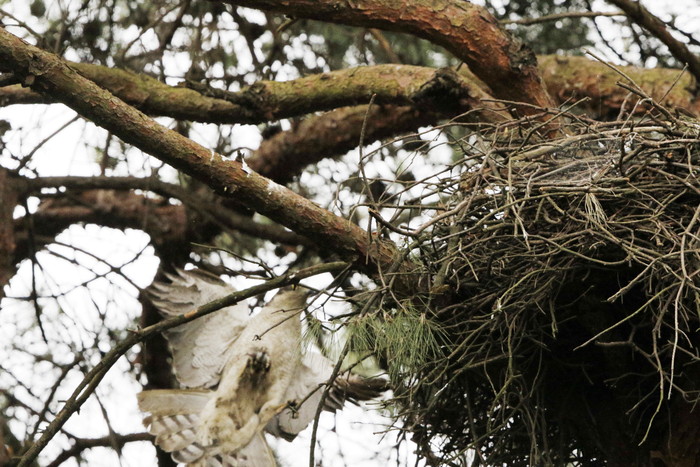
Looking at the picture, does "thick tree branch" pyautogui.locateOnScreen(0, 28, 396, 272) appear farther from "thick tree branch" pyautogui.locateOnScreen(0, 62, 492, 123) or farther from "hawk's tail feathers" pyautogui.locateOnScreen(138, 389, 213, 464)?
"hawk's tail feathers" pyautogui.locateOnScreen(138, 389, 213, 464)

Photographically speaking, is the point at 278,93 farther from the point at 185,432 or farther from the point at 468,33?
the point at 185,432

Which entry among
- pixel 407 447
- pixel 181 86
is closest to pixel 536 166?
pixel 407 447

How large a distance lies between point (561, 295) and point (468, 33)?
1.20 meters

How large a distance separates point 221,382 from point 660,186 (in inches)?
77.7

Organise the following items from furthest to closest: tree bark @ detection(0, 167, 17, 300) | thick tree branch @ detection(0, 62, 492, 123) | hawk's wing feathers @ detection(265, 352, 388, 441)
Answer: hawk's wing feathers @ detection(265, 352, 388, 441) < tree bark @ detection(0, 167, 17, 300) < thick tree branch @ detection(0, 62, 492, 123)

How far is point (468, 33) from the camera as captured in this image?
3.21 metres

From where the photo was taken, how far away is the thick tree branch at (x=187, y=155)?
2.21 meters

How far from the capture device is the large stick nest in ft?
7.05

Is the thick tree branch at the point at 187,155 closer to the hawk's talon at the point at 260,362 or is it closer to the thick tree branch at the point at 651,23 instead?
the hawk's talon at the point at 260,362

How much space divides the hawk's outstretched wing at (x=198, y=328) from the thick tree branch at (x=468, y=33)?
4.15 feet

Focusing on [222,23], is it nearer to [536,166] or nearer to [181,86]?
[181,86]

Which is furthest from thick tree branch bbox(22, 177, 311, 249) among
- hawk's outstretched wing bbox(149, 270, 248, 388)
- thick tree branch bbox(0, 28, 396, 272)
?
thick tree branch bbox(0, 28, 396, 272)

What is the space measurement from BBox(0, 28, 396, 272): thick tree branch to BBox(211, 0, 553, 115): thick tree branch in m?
0.96

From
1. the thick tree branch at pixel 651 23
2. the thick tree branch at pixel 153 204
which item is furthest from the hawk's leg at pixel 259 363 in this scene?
the thick tree branch at pixel 651 23
